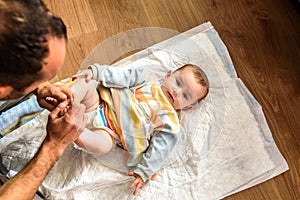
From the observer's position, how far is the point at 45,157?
3.26 feet

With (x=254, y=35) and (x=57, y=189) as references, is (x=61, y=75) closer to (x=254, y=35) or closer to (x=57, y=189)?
(x=57, y=189)

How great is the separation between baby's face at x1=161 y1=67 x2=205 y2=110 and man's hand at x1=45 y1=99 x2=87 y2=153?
1.09 ft

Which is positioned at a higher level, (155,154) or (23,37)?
(23,37)

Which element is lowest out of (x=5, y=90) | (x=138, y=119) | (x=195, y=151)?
(x=195, y=151)

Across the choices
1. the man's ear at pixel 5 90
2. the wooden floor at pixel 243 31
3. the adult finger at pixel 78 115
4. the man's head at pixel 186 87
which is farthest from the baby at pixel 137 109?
the man's ear at pixel 5 90

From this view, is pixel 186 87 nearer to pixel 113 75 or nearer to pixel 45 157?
pixel 113 75

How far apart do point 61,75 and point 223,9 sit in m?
0.63

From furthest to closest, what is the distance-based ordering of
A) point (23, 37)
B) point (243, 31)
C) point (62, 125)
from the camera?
1. point (243, 31)
2. point (62, 125)
3. point (23, 37)

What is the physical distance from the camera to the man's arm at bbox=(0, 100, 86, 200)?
96 cm

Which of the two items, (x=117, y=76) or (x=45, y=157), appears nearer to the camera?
(x=45, y=157)

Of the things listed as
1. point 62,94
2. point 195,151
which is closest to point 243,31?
point 195,151

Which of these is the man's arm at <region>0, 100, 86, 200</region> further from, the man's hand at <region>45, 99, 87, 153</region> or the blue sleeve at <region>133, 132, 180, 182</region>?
the blue sleeve at <region>133, 132, 180, 182</region>

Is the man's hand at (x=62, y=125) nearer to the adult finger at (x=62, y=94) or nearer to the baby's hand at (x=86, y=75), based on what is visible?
the adult finger at (x=62, y=94)

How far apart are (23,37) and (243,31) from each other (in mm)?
1016
